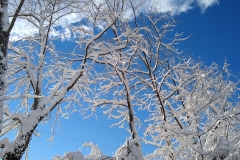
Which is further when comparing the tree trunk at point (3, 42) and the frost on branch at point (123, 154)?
the frost on branch at point (123, 154)

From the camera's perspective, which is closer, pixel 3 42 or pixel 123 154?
pixel 3 42

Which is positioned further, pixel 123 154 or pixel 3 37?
pixel 123 154

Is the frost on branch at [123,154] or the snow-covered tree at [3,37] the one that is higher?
the snow-covered tree at [3,37]

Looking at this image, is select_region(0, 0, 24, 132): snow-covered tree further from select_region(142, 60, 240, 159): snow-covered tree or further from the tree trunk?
select_region(142, 60, 240, 159): snow-covered tree

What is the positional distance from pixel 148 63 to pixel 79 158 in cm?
617

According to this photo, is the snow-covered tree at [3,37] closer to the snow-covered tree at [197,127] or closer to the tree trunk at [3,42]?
the tree trunk at [3,42]

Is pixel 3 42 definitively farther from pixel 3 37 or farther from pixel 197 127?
pixel 197 127

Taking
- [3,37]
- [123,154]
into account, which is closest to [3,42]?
[3,37]

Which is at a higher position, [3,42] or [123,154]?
[3,42]

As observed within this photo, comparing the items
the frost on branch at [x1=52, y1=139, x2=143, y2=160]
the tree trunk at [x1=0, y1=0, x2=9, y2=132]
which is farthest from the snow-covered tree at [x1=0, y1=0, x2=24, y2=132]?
the frost on branch at [x1=52, y1=139, x2=143, y2=160]

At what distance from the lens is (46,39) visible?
26.9 feet

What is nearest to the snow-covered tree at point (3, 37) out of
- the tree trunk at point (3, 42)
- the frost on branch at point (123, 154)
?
the tree trunk at point (3, 42)

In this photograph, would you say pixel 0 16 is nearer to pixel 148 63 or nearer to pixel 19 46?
→ pixel 19 46

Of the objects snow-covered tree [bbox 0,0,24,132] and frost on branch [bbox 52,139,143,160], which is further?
frost on branch [bbox 52,139,143,160]
